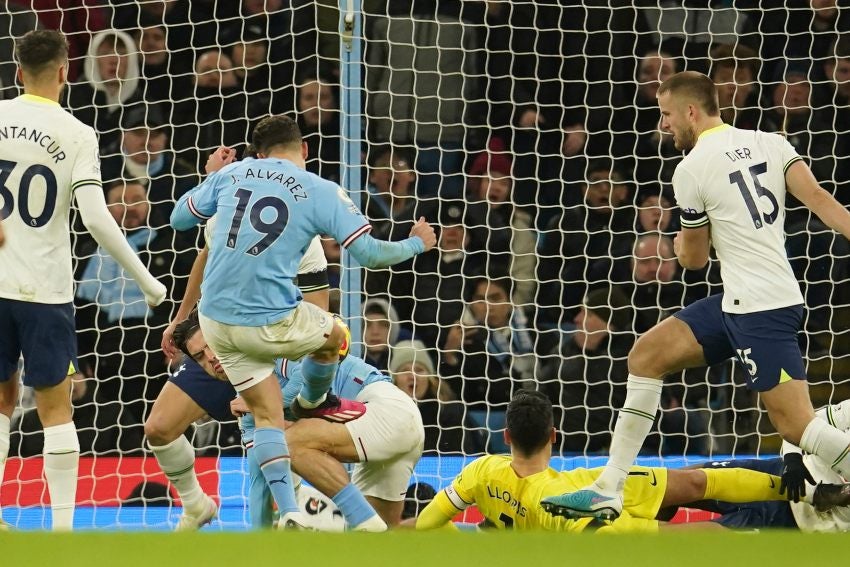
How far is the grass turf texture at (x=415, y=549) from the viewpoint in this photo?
110 inches

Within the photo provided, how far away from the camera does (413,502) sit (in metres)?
6.93

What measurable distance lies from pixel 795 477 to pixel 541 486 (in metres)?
0.99

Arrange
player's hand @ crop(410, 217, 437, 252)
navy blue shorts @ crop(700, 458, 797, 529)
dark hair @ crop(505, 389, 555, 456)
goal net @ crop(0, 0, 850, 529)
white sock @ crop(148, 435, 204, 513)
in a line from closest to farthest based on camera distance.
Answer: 1. player's hand @ crop(410, 217, 437, 252)
2. dark hair @ crop(505, 389, 555, 456)
3. navy blue shorts @ crop(700, 458, 797, 529)
4. white sock @ crop(148, 435, 204, 513)
5. goal net @ crop(0, 0, 850, 529)

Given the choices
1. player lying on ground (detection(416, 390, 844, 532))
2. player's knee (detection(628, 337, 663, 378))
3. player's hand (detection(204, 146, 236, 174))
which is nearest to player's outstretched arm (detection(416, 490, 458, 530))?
player lying on ground (detection(416, 390, 844, 532))

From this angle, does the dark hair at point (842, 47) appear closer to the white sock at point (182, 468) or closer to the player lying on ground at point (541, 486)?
the player lying on ground at point (541, 486)

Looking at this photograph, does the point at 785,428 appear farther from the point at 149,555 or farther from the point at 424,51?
the point at 424,51

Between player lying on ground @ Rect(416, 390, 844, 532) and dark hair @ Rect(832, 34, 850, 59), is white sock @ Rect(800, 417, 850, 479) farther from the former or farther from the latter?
dark hair @ Rect(832, 34, 850, 59)

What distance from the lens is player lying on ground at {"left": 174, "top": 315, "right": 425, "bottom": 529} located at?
17.6 feet

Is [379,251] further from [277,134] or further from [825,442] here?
[825,442]

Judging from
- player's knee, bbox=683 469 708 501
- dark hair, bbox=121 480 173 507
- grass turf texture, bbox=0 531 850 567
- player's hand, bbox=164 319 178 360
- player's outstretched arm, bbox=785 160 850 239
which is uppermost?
player's outstretched arm, bbox=785 160 850 239

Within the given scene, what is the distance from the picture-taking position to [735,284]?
16.2 feet

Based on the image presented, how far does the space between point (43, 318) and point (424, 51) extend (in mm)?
3832

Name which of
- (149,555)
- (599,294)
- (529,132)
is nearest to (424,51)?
(529,132)

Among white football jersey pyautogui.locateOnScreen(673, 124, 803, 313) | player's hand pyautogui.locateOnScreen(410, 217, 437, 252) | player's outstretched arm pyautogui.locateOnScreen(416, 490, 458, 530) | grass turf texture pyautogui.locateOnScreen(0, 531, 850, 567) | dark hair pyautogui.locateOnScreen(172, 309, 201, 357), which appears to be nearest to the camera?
grass turf texture pyautogui.locateOnScreen(0, 531, 850, 567)
